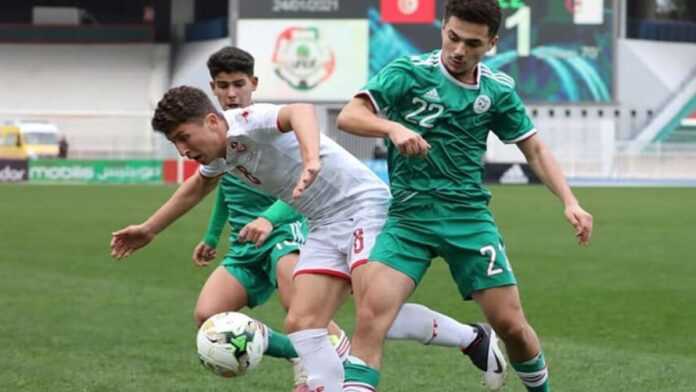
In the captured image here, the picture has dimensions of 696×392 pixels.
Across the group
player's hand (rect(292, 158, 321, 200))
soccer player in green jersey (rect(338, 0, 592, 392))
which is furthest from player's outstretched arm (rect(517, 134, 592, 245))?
player's hand (rect(292, 158, 321, 200))

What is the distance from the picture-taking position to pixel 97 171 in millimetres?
42219

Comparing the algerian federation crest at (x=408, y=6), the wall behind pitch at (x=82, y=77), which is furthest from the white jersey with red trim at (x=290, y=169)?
the wall behind pitch at (x=82, y=77)

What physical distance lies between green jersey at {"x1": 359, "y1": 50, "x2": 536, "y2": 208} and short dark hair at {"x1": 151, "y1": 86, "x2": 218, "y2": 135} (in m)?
0.76

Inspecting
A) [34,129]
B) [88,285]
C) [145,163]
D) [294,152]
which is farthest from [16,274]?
[34,129]

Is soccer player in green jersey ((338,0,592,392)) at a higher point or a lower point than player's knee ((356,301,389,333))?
higher

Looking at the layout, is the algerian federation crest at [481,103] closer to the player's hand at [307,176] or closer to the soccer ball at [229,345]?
the player's hand at [307,176]

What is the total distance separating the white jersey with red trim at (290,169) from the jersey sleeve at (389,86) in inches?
18.4

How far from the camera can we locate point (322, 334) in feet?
19.7

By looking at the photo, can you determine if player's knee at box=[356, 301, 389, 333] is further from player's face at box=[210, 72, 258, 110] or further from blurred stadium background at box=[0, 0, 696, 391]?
player's face at box=[210, 72, 258, 110]

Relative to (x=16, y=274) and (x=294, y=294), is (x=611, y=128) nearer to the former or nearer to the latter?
(x=16, y=274)

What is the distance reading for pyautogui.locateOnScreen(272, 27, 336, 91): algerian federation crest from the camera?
162ft

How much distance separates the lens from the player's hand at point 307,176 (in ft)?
17.4

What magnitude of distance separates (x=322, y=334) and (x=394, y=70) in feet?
4.07

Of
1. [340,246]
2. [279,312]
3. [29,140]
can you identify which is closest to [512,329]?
[340,246]
